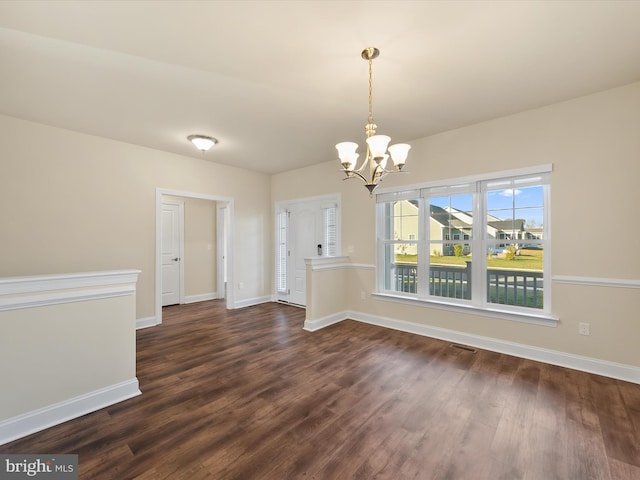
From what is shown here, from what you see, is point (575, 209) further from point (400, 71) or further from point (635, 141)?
point (400, 71)

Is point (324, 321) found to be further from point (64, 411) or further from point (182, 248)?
point (182, 248)

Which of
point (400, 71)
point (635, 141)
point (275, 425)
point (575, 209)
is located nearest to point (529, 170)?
point (575, 209)

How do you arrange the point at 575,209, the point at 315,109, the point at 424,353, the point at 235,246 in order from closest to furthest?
the point at 575,209 < the point at 315,109 < the point at 424,353 < the point at 235,246

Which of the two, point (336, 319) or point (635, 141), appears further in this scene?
point (336, 319)

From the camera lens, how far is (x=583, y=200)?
2854 millimetres

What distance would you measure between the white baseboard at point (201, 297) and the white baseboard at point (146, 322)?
1.59 meters

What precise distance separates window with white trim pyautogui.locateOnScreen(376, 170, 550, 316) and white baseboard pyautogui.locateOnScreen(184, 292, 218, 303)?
13.1ft

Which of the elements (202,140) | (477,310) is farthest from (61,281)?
(477,310)

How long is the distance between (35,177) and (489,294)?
5.78 meters

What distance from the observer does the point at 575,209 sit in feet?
9.49

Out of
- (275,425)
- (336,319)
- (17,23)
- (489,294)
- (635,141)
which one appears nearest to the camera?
(17,23)

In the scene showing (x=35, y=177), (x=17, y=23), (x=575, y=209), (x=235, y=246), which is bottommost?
(x=235, y=246)

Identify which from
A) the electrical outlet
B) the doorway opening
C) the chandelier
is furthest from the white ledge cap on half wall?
the electrical outlet

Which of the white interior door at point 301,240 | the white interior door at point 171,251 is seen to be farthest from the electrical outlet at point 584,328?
the white interior door at point 171,251
